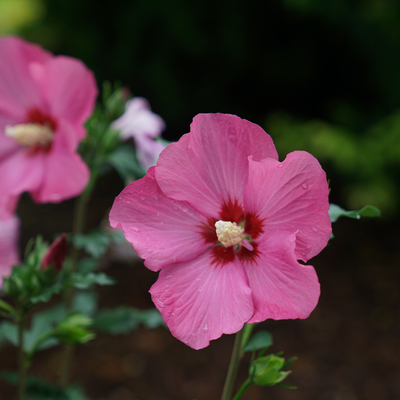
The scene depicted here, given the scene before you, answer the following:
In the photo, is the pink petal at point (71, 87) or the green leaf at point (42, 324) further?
the green leaf at point (42, 324)

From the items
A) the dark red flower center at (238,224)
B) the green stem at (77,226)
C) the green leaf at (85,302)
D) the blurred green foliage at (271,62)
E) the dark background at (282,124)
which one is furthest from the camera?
the blurred green foliage at (271,62)

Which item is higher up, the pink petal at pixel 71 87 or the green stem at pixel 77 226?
the pink petal at pixel 71 87

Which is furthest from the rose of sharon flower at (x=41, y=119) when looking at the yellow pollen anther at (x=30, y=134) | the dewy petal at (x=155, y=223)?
the dewy petal at (x=155, y=223)

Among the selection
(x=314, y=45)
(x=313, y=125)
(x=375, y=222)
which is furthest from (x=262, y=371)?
(x=314, y=45)

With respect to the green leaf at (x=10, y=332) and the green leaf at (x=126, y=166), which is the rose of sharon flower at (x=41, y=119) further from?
the green leaf at (x=10, y=332)

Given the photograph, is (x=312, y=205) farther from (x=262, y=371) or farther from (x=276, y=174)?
(x=262, y=371)

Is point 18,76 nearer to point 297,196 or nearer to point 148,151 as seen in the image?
point 148,151

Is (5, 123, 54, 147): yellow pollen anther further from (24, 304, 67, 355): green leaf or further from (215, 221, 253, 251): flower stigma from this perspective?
(215, 221, 253, 251): flower stigma

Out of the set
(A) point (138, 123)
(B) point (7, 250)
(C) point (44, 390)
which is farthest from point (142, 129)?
(C) point (44, 390)
